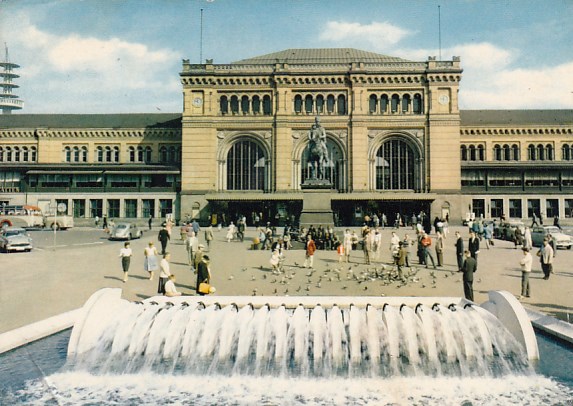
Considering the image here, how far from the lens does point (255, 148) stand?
5384 centimetres

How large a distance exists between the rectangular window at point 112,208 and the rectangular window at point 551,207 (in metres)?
52.4

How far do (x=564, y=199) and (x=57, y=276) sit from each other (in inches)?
2203

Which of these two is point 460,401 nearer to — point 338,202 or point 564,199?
point 338,202

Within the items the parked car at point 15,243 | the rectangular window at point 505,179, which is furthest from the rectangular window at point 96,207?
the rectangular window at point 505,179

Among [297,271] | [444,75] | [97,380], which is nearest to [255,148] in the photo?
[444,75]

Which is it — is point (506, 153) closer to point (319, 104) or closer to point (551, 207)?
point (551, 207)

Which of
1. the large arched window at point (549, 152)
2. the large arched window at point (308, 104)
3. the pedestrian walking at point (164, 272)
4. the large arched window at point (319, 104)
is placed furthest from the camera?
the large arched window at point (549, 152)

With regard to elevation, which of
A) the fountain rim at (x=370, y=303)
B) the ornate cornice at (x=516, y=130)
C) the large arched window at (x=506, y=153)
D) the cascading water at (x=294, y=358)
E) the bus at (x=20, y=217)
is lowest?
the cascading water at (x=294, y=358)

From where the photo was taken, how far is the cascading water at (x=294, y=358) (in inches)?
271

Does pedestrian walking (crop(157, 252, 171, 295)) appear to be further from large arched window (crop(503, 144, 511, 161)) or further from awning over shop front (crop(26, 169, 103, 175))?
large arched window (crop(503, 144, 511, 161))

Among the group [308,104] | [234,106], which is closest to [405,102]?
[308,104]

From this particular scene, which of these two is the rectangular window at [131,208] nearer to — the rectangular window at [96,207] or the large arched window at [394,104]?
the rectangular window at [96,207]

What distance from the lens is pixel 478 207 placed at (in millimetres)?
54094

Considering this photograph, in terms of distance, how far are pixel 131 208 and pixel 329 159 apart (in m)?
25.4
